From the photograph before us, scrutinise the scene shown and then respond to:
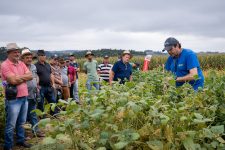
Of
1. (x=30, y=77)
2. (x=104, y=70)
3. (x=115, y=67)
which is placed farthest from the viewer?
(x=104, y=70)

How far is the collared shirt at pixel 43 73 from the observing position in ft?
24.7

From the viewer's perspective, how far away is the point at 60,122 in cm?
225

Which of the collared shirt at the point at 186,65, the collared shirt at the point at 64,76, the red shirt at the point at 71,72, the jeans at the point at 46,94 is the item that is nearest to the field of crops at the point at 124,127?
the collared shirt at the point at 186,65

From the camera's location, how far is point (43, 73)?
298 inches

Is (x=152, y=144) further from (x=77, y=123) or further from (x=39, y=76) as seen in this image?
(x=39, y=76)

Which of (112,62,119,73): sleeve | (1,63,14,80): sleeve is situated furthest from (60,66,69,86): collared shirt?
(1,63,14,80): sleeve

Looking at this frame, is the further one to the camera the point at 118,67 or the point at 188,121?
the point at 118,67

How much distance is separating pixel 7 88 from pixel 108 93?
340 cm

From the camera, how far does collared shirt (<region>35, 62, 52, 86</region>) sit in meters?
7.54

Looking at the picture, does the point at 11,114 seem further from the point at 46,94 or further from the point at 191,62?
the point at 191,62

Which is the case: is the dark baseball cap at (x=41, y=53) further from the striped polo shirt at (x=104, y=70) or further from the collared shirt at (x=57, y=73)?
the striped polo shirt at (x=104, y=70)

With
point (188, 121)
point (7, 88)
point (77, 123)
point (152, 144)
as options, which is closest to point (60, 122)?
point (77, 123)

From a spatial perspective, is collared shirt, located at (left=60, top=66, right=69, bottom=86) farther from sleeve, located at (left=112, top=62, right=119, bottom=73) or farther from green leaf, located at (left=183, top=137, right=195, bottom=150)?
green leaf, located at (left=183, top=137, right=195, bottom=150)

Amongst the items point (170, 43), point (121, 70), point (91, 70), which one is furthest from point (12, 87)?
point (91, 70)
